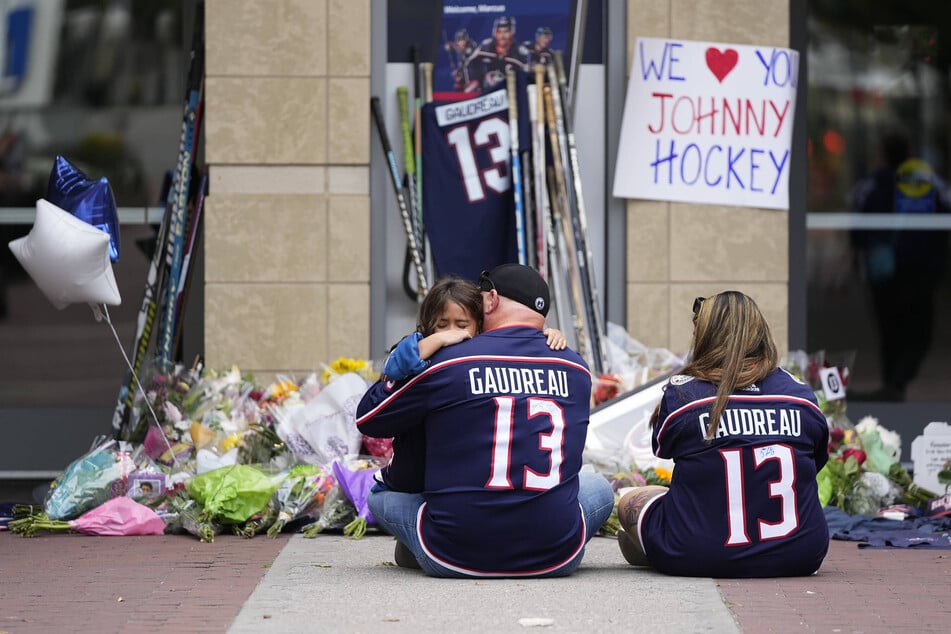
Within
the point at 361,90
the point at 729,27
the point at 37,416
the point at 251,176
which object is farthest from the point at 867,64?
the point at 37,416

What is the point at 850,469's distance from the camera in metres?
7.58

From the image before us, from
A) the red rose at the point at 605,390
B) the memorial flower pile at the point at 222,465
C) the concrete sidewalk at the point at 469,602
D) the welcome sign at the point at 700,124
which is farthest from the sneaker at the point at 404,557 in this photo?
the welcome sign at the point at 700,124

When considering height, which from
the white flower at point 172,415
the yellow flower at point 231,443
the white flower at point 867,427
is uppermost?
the white flower at point 172,415

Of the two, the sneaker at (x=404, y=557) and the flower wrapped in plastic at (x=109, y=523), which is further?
the flower wrapped in plastic at (x=109, y=523)

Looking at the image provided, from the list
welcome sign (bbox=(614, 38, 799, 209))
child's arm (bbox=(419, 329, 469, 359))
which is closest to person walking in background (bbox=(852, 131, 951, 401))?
welcome sign (bbox=(614, 38, 799, 209))

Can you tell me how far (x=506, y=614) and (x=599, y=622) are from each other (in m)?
0.31

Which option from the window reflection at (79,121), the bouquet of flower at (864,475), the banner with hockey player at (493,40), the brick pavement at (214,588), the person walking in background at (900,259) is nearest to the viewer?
the brick pavement at (214,588)

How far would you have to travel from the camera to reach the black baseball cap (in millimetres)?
5668

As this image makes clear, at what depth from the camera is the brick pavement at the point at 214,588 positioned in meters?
5.05

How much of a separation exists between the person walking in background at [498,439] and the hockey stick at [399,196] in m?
3.24

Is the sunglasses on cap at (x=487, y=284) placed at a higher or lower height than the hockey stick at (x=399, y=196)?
lower

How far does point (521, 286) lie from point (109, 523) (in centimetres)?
254

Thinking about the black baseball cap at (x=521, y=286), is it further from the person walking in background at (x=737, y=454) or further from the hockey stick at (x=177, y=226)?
the hockey stick at (x=177, y=226)

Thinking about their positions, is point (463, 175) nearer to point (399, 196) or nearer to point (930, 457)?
point (399, 196)
